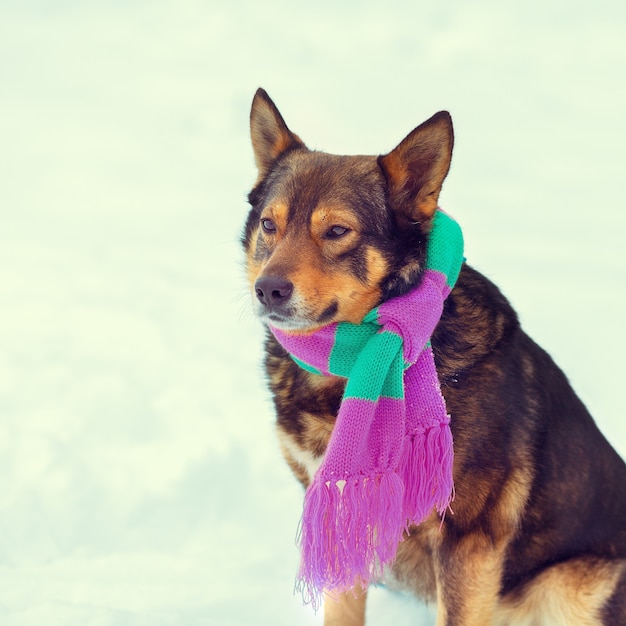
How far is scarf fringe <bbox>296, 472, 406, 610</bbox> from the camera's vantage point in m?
3.44

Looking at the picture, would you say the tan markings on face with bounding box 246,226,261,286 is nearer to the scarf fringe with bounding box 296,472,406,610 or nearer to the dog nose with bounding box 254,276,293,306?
the dog nose with bounding box 254,276,293,306

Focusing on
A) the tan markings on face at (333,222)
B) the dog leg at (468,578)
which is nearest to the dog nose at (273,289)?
the tan markings on face at (333,222)

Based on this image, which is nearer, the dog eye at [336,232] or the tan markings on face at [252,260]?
the dog eye at [336,232]

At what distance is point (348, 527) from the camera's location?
3.50m

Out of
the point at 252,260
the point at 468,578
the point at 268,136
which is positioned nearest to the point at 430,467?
the point at 468,578

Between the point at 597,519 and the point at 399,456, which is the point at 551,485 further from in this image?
the point at 399,456

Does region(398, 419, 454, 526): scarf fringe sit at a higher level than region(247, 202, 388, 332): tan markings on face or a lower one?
lower

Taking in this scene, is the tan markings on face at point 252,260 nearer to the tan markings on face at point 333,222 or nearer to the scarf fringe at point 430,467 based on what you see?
the tan markings on face at point 333,222

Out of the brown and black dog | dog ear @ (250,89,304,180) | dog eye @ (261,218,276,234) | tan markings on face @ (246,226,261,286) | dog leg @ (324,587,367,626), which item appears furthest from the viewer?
dog leg @ (324,587,367,626)

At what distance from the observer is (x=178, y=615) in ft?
14.5

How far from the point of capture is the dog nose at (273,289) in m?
3.34

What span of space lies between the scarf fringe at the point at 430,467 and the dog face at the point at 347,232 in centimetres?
55

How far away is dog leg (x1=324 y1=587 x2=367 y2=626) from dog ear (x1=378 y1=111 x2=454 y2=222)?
1.87 m

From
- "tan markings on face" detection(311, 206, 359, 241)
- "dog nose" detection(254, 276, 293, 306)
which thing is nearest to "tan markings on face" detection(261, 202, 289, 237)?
"tan markings on face" detection(311, 206, 359, 241)
